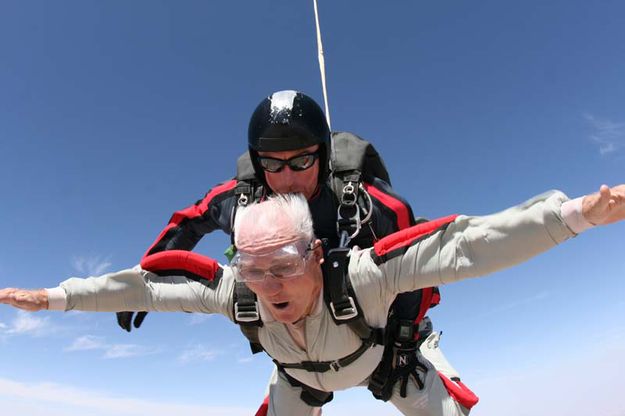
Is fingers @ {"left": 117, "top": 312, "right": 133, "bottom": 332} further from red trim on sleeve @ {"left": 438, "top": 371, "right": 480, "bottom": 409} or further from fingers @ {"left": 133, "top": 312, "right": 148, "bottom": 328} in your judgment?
red trim on sleeve @ {"left": 438, "top": 371, "right": 480, "bottom": 409}

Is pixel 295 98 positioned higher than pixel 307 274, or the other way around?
pixel 295 98

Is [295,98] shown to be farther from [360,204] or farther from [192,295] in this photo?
[192,295]

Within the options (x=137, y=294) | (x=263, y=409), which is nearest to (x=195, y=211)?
(x=137, y=294)

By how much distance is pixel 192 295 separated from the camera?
2.33 metres

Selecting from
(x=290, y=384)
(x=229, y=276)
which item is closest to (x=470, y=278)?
(x=229, y=276)

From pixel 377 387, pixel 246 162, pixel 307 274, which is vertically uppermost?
pixel 246 162

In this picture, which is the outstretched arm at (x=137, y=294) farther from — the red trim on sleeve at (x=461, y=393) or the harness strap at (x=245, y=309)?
the red trim on sleeve at (x=461, y=393)

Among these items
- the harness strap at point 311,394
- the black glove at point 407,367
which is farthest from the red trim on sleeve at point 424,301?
the harness strap at point 311,394

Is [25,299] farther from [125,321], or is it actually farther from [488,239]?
[488,239]

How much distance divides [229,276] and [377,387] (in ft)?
3.91

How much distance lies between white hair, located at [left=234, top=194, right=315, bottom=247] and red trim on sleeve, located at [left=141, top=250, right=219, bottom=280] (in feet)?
0.86

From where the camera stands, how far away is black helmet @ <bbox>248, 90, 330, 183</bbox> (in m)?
2.48

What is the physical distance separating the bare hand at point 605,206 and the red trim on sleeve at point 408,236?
21.7 inches

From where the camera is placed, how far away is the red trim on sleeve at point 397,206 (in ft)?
8.24
